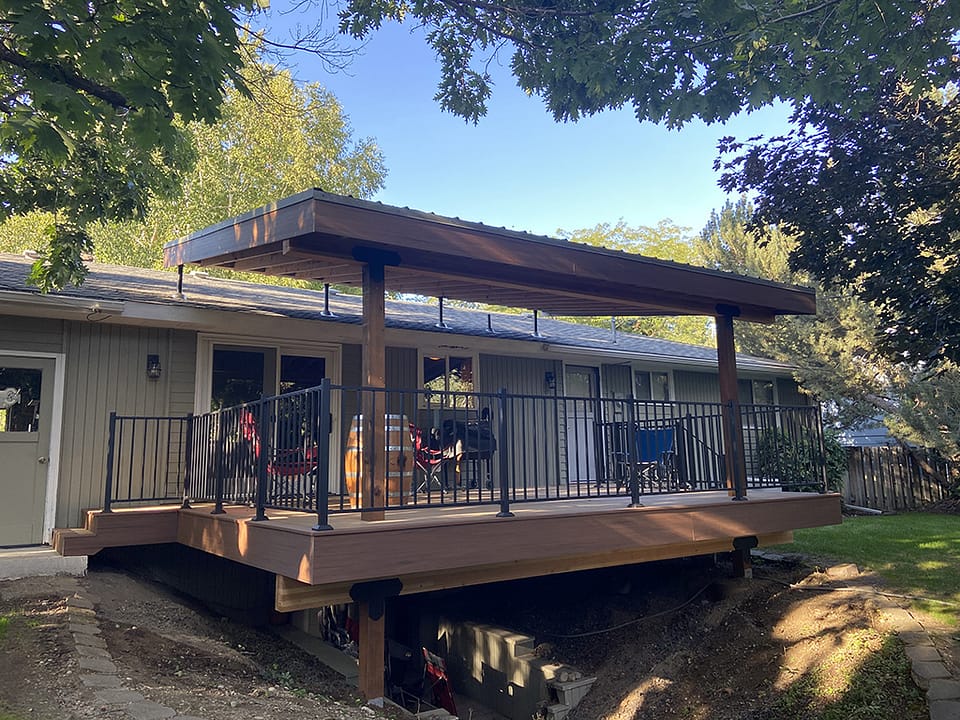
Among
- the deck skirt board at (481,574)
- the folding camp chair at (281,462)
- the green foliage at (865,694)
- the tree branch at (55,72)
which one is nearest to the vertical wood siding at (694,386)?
the deck skirt board at (481,574)

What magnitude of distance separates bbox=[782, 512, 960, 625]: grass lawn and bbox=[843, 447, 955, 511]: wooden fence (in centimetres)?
233

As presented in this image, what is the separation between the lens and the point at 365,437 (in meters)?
5.23

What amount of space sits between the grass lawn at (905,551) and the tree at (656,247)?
1003 inches

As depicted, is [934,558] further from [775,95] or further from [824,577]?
[775,95]

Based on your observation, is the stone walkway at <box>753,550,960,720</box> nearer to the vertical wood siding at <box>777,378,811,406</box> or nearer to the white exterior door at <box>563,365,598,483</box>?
the white exterior door at <box>563,365,598,483</box>

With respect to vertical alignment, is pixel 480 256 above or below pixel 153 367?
above

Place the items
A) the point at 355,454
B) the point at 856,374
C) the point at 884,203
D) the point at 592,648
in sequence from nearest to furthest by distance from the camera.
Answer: the point at 355,454
the point at 592,648
the point at 884,203
the point at 856,374

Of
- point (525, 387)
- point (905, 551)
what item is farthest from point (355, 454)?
point (905, 551)

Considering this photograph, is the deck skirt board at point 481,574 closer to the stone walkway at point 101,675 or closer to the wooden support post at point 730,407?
the wooden support post at point 730,407

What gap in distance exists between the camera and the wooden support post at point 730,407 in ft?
23.1

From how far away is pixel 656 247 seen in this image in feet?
123

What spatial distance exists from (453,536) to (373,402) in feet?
3.72

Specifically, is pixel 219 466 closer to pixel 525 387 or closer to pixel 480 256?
pixel 480 256

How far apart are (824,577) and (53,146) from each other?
25.6 ft
